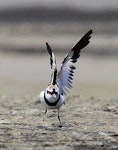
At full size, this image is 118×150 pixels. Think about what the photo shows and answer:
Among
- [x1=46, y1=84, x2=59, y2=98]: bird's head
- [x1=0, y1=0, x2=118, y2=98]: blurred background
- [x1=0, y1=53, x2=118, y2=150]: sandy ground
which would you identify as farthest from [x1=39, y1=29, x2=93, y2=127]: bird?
[x1=0, y1=0, x2=118, y2=98]: blurred background

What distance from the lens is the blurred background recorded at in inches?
773

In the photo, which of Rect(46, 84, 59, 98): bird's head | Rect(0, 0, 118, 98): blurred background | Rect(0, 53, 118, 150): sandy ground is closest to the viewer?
Rect(0, 53, 118, 150): sandy ground

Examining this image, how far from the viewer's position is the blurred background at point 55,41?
19.6m

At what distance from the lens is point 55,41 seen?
2552 cm

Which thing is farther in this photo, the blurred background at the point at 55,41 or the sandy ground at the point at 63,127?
the blurred background at the point at 55,41

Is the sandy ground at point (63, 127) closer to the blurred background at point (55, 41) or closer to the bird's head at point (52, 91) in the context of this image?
the bird's head at point (52, 91)

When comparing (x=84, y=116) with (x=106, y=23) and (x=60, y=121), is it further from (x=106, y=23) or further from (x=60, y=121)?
(x=106, y=23)

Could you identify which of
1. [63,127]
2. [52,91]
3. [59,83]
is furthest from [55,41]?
[52,91]

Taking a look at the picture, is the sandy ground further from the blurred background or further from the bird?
the blurred background

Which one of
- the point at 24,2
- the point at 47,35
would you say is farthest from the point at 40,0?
the point at 47,35

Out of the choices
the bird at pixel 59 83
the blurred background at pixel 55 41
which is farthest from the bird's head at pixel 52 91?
the blurred background at pixel 55 41

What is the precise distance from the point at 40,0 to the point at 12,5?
1144 mm

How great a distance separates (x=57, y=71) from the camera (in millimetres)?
8406

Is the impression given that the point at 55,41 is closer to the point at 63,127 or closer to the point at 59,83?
the point at 59,83
